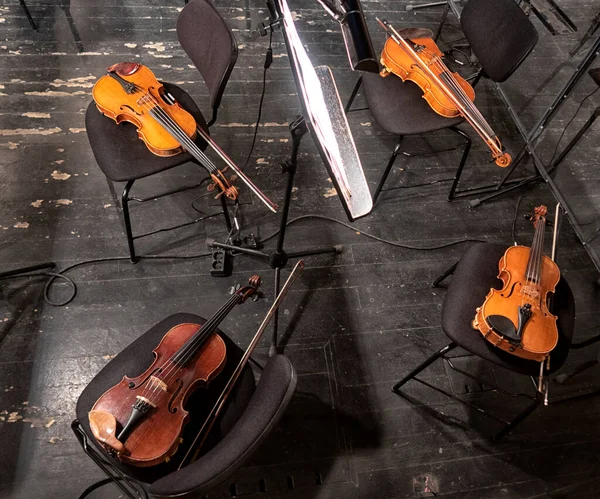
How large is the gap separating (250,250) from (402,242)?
877 millimetres

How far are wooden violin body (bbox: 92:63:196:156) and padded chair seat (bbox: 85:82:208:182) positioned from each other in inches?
1.5

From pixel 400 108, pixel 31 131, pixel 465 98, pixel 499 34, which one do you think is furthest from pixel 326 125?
pixel 31 131

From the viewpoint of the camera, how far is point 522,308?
67.6 inches

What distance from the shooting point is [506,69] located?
2270mm

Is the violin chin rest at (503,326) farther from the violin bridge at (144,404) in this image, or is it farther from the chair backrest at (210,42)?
the chair backrest at (210,42)

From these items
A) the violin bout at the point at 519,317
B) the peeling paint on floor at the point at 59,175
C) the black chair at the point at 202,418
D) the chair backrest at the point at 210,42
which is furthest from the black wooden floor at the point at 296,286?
the chair backrest at the point at 210,42

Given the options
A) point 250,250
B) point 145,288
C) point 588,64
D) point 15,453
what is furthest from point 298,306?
point 588,64

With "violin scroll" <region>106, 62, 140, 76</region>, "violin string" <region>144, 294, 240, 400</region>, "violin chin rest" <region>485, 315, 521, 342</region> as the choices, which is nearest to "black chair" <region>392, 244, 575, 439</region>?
"violin chin rest" <region>485, 315, 521, 342</region>

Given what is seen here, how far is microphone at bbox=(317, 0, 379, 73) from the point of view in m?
0.89

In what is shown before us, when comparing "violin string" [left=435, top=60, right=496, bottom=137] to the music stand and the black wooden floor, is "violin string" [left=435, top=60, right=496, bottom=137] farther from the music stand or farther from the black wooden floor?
the music stand

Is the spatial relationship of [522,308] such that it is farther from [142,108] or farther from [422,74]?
[142,108]

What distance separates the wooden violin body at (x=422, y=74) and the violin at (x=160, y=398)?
59.6 inches

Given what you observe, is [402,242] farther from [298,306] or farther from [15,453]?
[15,453]

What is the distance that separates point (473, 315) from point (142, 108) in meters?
1.64
